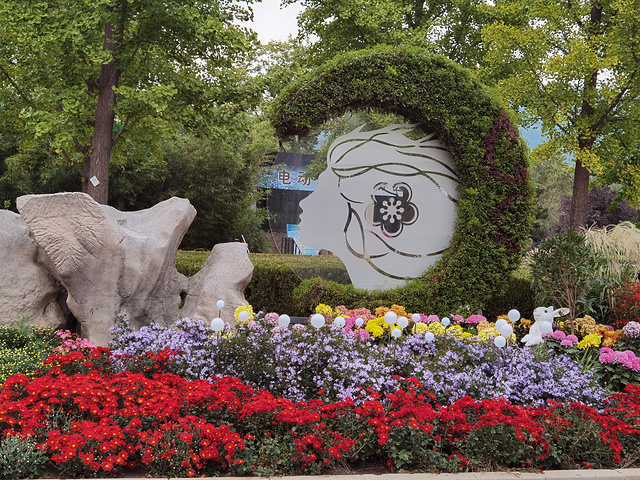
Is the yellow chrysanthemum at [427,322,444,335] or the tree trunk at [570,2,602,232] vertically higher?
the tree trunk at [570,2,602,232]

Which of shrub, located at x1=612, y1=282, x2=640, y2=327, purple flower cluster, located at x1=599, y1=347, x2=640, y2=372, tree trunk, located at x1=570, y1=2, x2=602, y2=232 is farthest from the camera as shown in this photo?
tree trunk, located at x1=570, y1=2, x2=602, y2=232

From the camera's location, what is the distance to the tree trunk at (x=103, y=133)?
1091 centimetres

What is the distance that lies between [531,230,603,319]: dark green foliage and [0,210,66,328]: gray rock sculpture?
5.62 m

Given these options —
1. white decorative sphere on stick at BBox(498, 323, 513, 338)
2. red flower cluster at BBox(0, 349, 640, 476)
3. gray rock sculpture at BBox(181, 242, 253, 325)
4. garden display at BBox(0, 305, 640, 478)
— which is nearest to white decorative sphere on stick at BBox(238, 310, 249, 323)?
garden display at BBox(0, 305, 640, 478)

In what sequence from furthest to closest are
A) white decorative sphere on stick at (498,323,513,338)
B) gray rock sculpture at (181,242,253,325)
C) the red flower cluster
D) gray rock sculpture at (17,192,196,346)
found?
gray rock sculpture at (181,242,253,325) < gray rock sculpture at (17,192,196,346) < white decorative sphere on stick at (498,323,513,338) < the red flower cluster

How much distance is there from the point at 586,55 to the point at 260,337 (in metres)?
12.6

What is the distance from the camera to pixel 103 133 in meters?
11.2

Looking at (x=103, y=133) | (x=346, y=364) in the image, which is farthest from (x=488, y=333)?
(x=103, y=133)

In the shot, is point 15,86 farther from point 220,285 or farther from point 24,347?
point 24,347

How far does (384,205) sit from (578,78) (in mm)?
10219

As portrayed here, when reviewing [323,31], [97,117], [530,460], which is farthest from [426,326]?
[323,31]

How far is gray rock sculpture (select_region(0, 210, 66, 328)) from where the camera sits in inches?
226

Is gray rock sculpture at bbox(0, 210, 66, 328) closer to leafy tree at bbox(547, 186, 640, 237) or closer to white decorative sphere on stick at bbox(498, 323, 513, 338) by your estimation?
white decorative sphere on stick at bbox(498, 323, 513, 338)

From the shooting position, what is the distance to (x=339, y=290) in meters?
7.31
